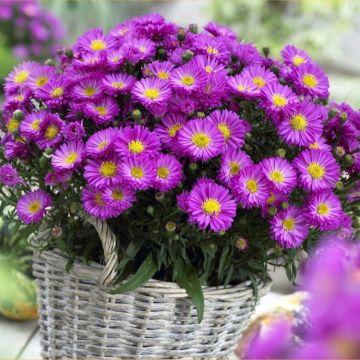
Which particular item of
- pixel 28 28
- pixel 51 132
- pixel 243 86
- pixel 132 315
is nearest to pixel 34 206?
pixel 51 132

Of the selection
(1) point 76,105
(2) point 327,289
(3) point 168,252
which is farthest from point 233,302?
(2) point 327,289

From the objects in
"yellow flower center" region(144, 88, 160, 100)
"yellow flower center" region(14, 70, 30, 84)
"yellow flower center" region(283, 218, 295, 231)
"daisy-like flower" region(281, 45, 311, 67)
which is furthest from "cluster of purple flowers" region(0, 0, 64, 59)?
"yellow flower center" region(283, 218, 295, 231)

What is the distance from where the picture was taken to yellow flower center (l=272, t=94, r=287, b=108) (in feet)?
2.75

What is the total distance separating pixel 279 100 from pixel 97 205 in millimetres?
275

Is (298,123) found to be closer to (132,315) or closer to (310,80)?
(310,80)

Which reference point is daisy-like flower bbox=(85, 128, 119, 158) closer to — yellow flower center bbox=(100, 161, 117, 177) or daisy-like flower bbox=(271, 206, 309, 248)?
yellow flower center bbox=(100, 161, 117, 177)

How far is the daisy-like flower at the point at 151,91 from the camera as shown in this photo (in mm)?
822

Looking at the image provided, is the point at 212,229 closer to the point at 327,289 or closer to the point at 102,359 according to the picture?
the point at 102,359

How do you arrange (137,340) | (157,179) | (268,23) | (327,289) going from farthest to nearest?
1. (268,23)
2. (137,340)
3. (157,179)
4. (327,289)

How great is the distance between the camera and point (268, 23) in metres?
3.75

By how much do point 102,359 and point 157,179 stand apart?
1.06ft

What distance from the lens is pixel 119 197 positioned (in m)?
0.79

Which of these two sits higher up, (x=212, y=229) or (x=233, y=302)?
(x=212, y=229)

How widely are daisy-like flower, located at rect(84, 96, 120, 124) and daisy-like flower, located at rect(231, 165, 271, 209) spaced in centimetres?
18
